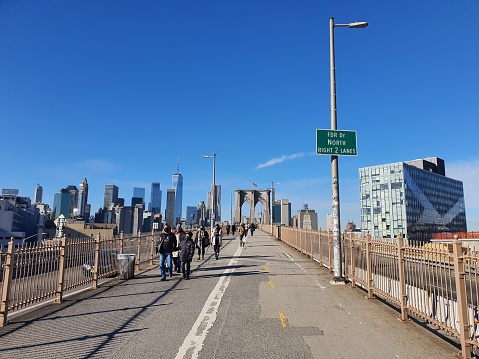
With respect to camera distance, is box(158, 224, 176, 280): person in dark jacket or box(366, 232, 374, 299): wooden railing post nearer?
box(366, 232, 374, 299): wooden railing post

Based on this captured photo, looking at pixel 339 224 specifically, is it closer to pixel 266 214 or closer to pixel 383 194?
pixel 383 194

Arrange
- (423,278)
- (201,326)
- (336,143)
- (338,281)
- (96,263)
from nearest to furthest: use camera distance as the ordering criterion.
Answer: (201,326) < (423,278) < (96,263) < (338,281) < (336,143)

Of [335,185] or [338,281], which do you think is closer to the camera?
[338,281]

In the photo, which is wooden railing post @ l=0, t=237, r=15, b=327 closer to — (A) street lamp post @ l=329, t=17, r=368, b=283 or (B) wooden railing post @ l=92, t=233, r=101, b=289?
(B) wooden railing post @ l=92, t=233, r=101, b=289

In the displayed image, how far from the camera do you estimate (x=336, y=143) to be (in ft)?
39.8

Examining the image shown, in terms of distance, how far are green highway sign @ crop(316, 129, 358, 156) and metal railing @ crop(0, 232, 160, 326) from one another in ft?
26.3

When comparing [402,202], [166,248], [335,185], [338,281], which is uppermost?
[402,202]

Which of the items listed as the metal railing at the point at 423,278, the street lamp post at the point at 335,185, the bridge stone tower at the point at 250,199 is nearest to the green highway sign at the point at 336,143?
the street lamp post at the point at 335,185

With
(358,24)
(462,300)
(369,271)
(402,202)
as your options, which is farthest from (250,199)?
(462,300)

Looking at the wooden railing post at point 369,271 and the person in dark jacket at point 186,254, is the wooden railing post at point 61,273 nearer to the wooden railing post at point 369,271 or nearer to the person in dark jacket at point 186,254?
the person in dark jacket at point 186,254

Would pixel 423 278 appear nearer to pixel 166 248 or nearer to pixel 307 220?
pixel 166 248

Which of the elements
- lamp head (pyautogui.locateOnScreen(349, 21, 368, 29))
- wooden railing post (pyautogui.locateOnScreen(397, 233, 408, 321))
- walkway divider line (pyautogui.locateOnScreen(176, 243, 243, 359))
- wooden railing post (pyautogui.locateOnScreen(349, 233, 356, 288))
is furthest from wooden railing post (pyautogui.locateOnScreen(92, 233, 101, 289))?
lamp head (pyautogui.locateOnScreen(349, 21, 368, 29))

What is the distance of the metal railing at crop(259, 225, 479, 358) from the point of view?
5.38 meters

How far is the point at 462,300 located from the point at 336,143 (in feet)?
24.4
